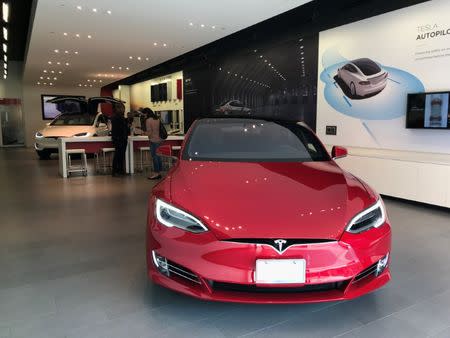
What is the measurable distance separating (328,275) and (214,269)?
0.56 metres

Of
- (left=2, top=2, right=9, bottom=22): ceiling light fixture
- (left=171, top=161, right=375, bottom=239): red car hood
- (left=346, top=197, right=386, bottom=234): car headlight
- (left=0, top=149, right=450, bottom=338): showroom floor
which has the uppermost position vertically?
(left=2, top=2, right=9, bottom=22): ceiling light fixture

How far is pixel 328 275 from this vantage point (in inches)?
67.6

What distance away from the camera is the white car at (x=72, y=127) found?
31.8 feet

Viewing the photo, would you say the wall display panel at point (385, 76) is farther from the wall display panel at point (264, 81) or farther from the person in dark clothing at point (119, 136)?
the person in dark clothing at point (119, 136)

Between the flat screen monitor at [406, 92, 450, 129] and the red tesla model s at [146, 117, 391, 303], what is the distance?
3186 millimetres

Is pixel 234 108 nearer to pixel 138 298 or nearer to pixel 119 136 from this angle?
pixel 119 136

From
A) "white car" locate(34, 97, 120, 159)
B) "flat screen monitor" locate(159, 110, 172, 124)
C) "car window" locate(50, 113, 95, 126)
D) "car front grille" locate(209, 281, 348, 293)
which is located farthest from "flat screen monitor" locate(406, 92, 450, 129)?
"flat screen monitor" locate(159, 110, 172, 124)

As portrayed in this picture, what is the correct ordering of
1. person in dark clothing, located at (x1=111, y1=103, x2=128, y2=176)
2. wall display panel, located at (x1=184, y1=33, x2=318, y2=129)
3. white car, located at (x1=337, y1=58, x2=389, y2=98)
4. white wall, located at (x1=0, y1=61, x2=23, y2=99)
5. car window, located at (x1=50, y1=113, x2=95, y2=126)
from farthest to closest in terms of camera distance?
1. white wall, located at (x1=0, y1=61, x2=23, y2=99)
2. car window, located at (x1=50, y1=113, x2=95, y2=126)
3. person in dark clothing, located at (x1=111, y1=103, x2=128, y2=176)
4. wall display panel, located at (x1=184, y1=33, x2=318, y2=129)
5. white car, located at (x1=337, y1=58, x2=389, y2=98)

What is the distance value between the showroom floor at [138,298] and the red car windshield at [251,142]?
1.02 m

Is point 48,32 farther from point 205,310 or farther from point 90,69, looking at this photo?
point 205,310

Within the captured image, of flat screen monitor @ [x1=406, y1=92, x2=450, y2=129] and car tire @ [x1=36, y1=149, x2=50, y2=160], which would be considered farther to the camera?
car tire @ [x1=36, y1=149, x2=50, y2=160]

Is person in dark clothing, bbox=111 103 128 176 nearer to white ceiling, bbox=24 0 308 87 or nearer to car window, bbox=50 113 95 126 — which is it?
white ceiling, bbox=24 0 308 87

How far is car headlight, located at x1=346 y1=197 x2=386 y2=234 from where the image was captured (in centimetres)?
185

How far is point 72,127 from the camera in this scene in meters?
9.96
